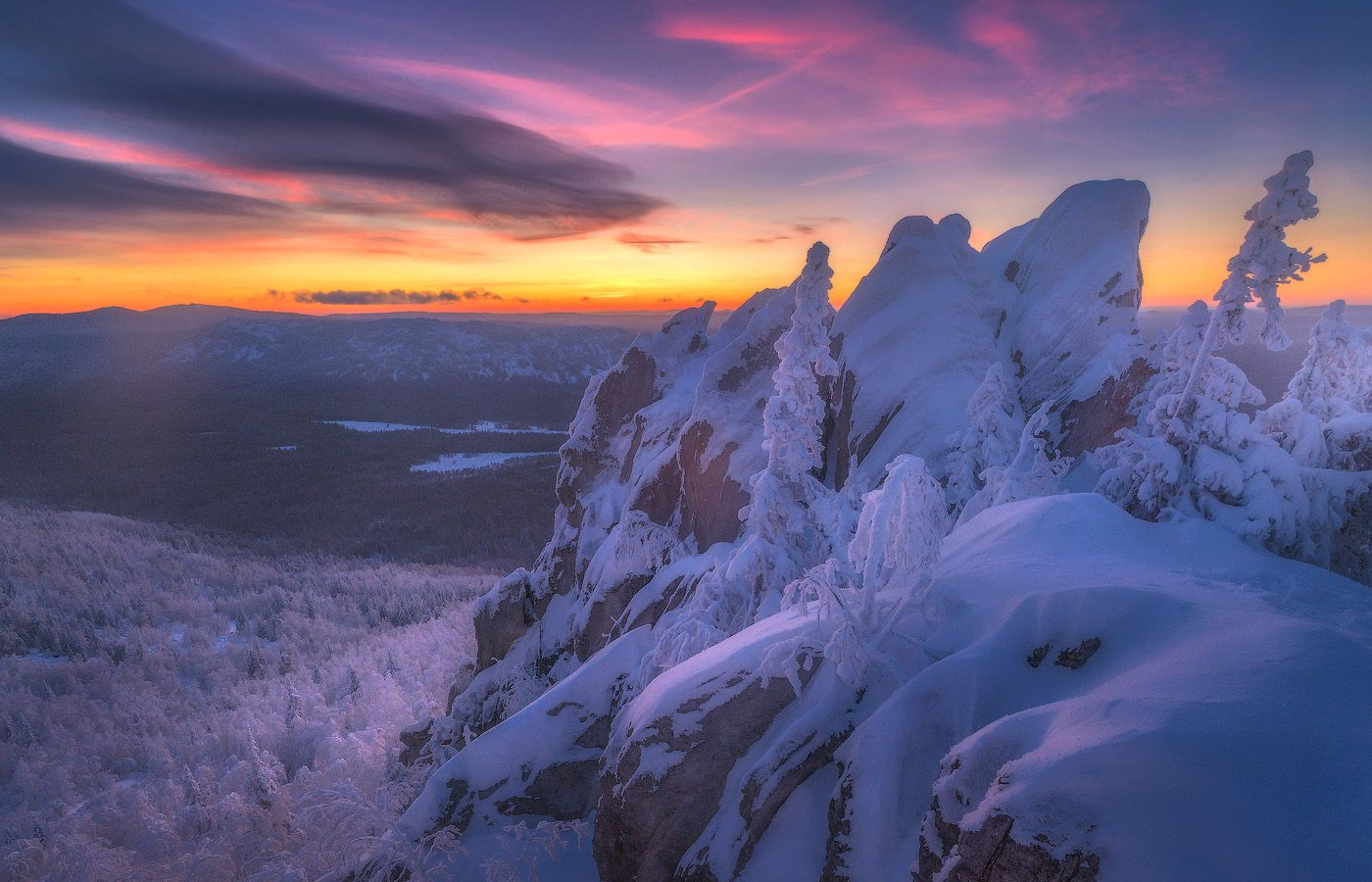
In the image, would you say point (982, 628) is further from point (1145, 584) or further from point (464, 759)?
point (464, 759)

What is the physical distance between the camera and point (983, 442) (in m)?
15.5

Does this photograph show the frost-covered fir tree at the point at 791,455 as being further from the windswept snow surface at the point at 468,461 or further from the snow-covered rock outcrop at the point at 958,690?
the windswept snow surface at the point at 468,461

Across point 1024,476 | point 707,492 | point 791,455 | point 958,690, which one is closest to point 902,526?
point 958,690

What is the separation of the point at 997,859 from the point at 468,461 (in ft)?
507

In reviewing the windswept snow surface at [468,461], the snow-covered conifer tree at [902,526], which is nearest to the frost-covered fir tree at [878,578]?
the snow-covered conifer tree at [902,526]

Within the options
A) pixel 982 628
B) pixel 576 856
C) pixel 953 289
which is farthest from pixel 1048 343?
pixel 576 856

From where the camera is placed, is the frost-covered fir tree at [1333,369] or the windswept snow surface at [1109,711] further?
the frost-covered fir tree at [1333,369]

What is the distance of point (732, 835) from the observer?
23.2ft

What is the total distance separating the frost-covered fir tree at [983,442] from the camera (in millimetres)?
15273

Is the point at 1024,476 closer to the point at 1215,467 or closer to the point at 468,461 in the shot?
the point at 1215,467

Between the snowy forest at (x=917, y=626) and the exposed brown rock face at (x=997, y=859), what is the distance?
20 millimetres

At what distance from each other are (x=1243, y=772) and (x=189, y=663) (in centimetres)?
6527

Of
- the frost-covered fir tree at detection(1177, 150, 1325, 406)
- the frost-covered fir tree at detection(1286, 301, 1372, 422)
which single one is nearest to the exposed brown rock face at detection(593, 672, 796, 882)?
the frost-covered fir tree at detection(1177, 150, 1325, 406)

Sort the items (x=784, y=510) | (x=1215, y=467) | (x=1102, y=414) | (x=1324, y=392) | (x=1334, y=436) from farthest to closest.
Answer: (x=1102, y=414), (x=784, y=510), (x=1324, y=392), (x=1334, y=436), (x=1215, y=467)
